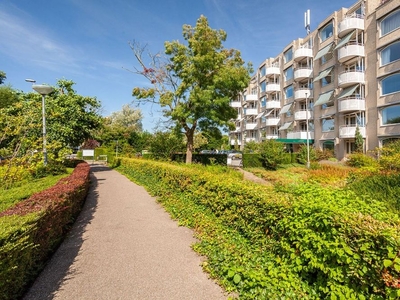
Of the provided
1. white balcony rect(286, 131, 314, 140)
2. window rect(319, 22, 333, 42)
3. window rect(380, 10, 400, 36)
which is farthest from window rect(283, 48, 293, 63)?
window rect(380, 10, 400, 36)

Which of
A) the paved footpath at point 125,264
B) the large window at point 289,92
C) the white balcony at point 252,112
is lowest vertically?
the paved footpath at point 125,264

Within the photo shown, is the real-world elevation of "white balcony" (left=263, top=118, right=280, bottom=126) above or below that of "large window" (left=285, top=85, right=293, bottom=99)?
below

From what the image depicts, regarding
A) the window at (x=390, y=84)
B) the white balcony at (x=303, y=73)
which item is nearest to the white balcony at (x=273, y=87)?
the white balcony at (x=303, y=73)

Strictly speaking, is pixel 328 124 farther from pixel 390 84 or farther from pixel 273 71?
pixel 273 71

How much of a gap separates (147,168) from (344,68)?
24463 millimetres

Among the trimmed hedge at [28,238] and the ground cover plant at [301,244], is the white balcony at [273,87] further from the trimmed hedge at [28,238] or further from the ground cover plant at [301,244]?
the trimmed hedge at [28,238]

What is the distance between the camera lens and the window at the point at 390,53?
20141 millimetres

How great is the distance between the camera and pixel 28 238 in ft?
11.7

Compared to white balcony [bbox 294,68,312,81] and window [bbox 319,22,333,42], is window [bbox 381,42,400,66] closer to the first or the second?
window [bbox 319,22,333,42]

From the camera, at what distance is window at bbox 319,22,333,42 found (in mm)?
27231

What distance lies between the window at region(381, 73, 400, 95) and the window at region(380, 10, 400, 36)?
427cm

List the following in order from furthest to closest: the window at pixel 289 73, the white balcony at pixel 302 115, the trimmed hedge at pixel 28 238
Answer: the window at pixel 289 73, the white balcony at pixel 302 115, the trimmed hedge at pixel 28 238

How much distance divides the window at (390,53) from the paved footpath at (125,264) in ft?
81.2

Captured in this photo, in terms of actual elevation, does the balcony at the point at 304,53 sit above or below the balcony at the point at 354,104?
above
